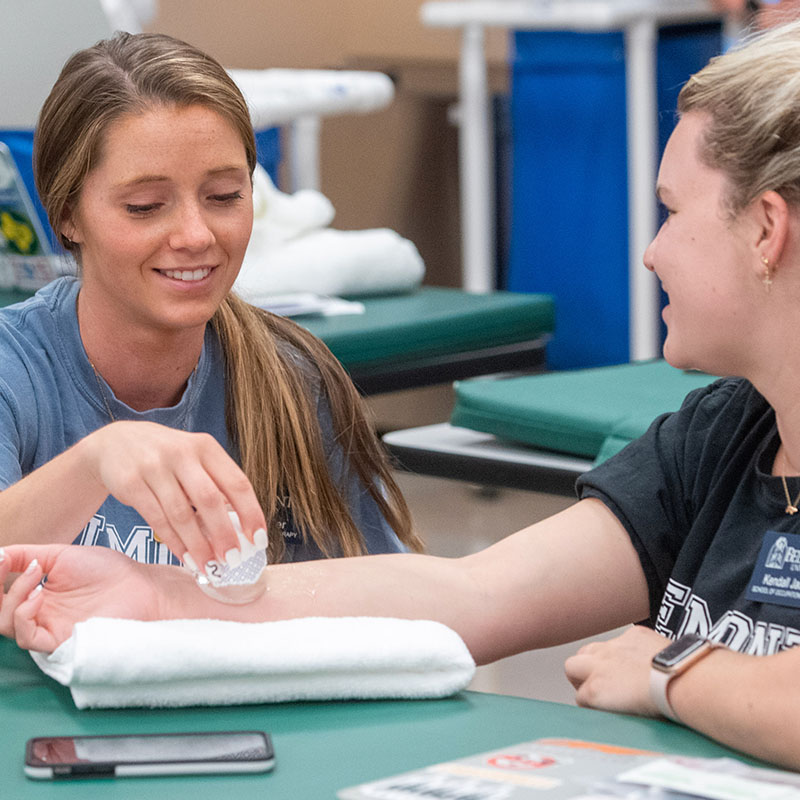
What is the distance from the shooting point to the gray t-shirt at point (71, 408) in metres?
1.49

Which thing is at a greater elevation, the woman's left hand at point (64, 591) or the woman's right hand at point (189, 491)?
the woman's right hand at point (189, 491)

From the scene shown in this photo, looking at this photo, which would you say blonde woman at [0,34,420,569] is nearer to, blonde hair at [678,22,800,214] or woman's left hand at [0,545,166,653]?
woman's left hand at [0,545,166,653]

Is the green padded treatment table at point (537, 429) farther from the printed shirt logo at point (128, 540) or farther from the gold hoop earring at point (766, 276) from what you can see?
the gold hoop earring at point (766, 276)

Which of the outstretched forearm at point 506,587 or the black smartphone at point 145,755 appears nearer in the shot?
the black smartphone at point 145,755

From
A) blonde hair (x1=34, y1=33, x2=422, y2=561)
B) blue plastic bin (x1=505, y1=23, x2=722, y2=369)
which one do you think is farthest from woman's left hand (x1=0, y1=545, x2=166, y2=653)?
blue plastic bin (x1=505, y1=23, x2=722, y2=369)

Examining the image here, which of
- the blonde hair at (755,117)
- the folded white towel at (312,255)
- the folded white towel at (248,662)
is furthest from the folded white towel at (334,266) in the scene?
the folded white towel at (248,662)

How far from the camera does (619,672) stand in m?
1.02

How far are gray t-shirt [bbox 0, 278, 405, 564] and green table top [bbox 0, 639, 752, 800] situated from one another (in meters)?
0.50

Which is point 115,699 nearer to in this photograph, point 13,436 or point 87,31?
point 13,436

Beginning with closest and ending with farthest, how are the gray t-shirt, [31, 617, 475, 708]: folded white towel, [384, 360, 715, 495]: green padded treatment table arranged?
[31, 617, 475, 708]: folded white towel
the gray t-shirt
[384, 360, 715, 495]: green padded treatment table

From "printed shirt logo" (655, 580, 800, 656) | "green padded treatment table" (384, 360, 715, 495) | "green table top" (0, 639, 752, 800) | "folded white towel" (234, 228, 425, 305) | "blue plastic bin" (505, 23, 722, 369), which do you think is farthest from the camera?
"blue plastic bin" (505, 23, 722, 369)

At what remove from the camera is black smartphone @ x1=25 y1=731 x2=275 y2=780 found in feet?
2.61

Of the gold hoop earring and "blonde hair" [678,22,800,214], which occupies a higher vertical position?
"blonde hair" [678,22,800,214]

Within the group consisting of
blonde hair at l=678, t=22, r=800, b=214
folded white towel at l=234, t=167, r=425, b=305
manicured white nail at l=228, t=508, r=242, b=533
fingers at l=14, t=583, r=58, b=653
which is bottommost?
fingers at l=14, t=583, r=58, b=653
